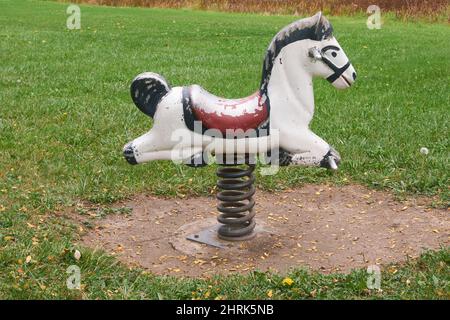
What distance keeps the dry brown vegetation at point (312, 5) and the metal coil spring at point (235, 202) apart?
49.2ft

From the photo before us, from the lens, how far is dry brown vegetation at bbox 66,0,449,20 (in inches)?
753

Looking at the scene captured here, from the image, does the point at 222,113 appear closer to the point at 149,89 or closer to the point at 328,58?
the point at 149,89

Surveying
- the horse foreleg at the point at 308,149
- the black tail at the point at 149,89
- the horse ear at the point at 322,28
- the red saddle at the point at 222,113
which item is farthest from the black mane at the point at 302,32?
the black tail at the point at 149,89

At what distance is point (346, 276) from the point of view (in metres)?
4.27

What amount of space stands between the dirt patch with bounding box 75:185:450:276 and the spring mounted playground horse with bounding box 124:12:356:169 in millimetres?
618

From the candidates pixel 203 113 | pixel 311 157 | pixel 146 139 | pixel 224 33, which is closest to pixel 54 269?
pixel 146 139

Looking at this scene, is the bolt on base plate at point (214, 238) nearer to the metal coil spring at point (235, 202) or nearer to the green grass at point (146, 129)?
the metal coil spring at point (235, 202)

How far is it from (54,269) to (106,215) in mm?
1132

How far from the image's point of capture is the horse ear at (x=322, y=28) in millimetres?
4340

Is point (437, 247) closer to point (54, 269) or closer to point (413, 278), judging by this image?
point (413, 278)

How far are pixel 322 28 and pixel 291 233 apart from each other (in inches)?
58.9

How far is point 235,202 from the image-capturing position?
5020 mm

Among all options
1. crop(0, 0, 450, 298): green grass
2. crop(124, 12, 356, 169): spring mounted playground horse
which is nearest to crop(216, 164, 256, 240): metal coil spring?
crop(124, 12, 356, 169): spring mounted playground horse

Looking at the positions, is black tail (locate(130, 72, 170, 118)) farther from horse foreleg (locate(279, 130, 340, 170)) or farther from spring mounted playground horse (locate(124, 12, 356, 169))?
horse foreleg (locate(279, 130, 340, 170))
